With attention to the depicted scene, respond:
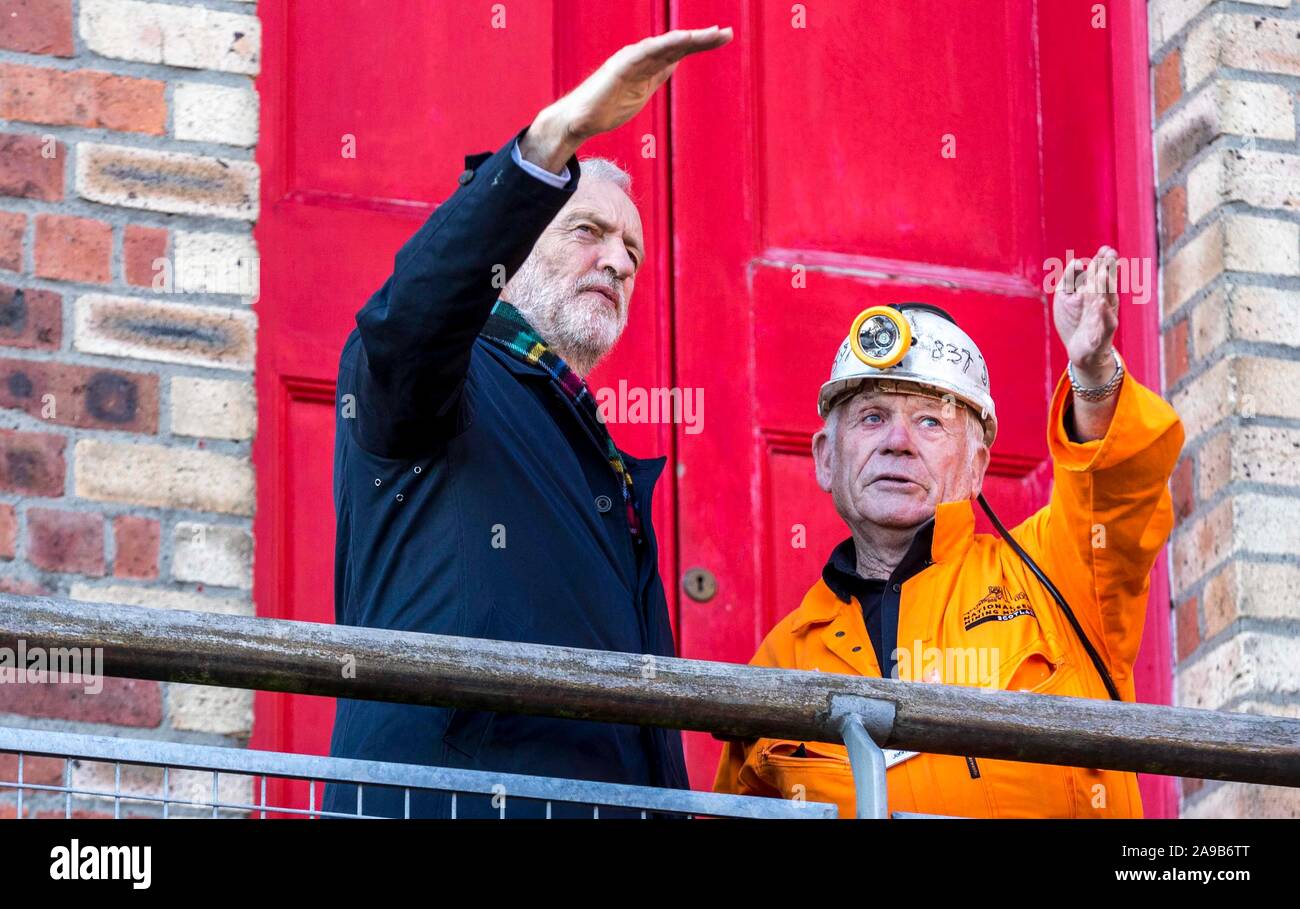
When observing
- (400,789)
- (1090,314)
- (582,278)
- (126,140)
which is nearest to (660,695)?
(400,789)

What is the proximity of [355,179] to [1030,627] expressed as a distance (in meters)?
1.63

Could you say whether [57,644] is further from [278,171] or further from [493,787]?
[278,171]

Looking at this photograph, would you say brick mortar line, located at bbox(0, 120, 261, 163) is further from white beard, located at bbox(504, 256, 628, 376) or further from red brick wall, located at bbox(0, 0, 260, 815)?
white beard, located at bbox(504, 256, 628, 376)

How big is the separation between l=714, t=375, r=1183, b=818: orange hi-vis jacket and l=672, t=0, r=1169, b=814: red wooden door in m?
0.70

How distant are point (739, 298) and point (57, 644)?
8.01ft

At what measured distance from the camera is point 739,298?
5426 millimetres

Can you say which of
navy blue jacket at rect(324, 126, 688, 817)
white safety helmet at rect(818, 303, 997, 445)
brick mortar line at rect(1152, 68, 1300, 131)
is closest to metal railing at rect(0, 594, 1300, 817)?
navy blue jacket at rect(324, 126, 688, 817)

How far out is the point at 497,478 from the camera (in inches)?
159

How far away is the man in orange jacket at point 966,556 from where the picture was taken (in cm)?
429

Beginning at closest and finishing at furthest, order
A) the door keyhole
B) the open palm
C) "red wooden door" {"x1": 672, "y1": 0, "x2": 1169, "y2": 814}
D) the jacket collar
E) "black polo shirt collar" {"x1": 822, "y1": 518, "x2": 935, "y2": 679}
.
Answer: the open palm
"black polo shirt collar" {"x1": 822, "y1": 518, "x2": 935, "y2": 679}
the jacket collar
the door keyhole
"red wooden door" {"x1": 672, "y1": 0, "x2": 1169, "y2": 814}

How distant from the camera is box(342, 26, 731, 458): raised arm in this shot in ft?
12.0

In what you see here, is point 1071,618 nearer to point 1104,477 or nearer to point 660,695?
point 1104,477

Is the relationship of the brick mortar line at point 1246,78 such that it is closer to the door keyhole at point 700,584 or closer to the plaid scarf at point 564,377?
the door keyhole at point 700,584
